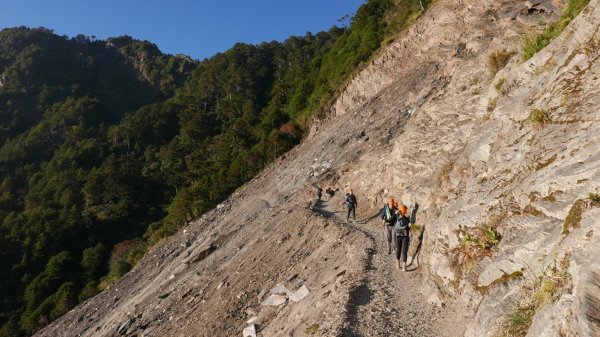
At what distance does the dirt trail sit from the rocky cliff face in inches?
6.1

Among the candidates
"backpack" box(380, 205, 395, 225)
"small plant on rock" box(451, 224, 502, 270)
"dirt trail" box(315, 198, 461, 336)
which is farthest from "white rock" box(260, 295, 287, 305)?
"small plant on rock" box(451, 224, 502, 270)

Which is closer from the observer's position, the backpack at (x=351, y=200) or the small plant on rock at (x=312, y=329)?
the small plant on rock at (x=312, y=329)

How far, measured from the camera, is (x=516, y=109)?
31.7ft

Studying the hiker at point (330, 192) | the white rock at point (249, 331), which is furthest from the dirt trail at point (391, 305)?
the hiker at point (330, 192)

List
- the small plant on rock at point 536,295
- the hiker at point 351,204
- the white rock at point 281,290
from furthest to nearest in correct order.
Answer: the hiker at point 351,204 → the white rock at point 281,290 → the small plant on rock at point 536,295

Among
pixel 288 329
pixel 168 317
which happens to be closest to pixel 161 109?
pixel 168 317

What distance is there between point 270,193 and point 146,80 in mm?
155098

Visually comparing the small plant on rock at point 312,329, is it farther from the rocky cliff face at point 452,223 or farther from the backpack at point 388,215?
the backpack at point 388,215

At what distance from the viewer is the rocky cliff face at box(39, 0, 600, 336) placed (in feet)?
18.9

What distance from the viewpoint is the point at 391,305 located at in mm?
8602

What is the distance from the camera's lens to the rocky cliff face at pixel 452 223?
575 centimetres

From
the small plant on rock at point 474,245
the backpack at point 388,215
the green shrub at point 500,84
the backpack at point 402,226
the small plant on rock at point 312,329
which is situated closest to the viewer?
the small plant on rock at point 474,245

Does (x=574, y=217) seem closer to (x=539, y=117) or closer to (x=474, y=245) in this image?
(x=474, y=245)

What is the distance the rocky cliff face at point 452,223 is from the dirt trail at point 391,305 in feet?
0.51
